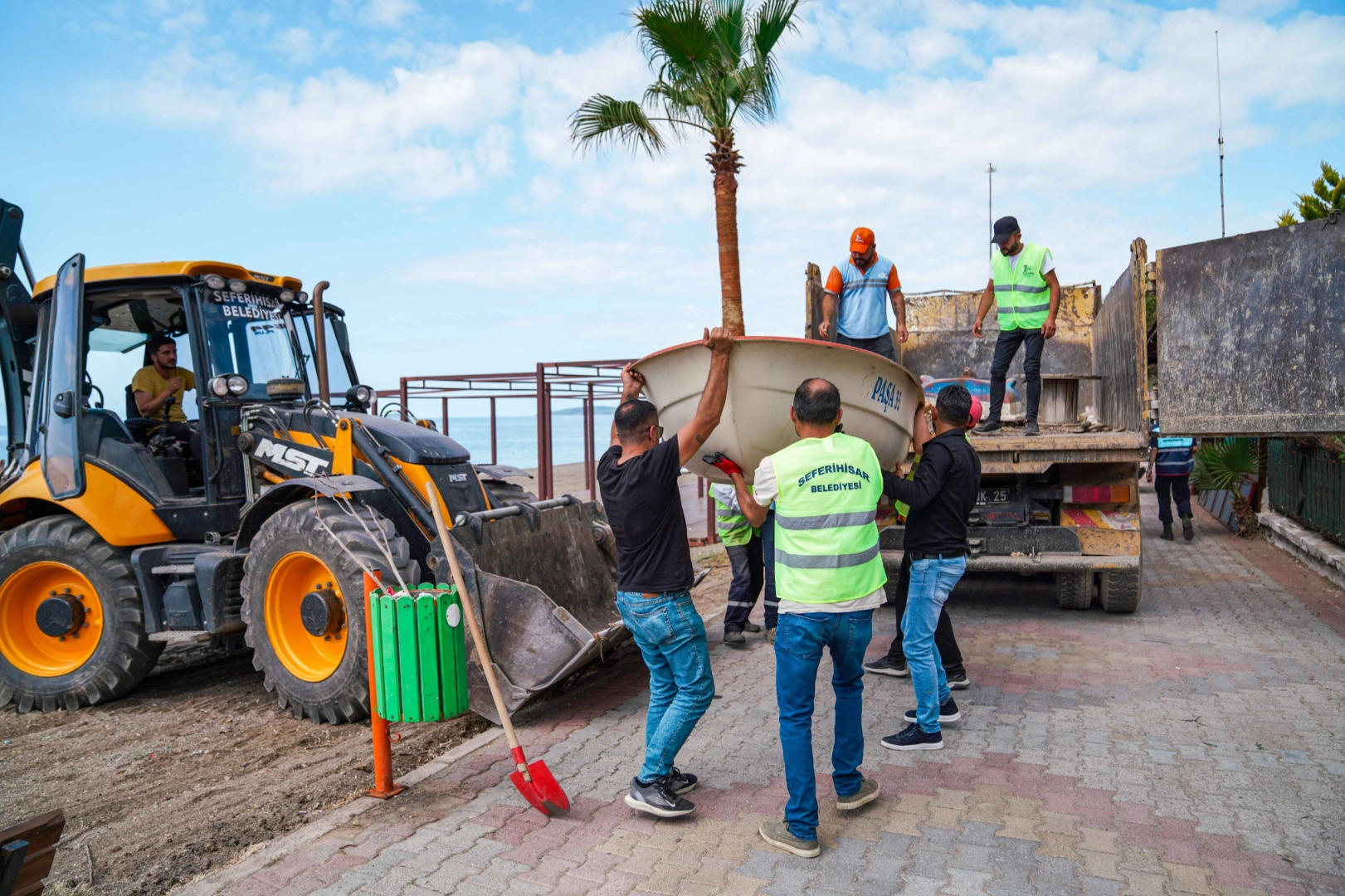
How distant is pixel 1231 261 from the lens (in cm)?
555

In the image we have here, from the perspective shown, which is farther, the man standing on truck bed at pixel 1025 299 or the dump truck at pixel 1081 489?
the man standing on truck bed at pixel 1025 299

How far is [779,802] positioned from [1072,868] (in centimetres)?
113

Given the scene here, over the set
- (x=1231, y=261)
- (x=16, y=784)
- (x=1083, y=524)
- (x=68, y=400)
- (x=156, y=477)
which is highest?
(x=1231, y=261)

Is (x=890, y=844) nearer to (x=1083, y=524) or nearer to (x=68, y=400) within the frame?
(x=1083, y=524)

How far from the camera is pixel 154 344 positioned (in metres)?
6.34

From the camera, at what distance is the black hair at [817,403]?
11.3ft

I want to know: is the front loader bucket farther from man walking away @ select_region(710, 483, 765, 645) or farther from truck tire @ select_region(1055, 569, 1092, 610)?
truck tire @ select_region(1055, 569, 1092, 610)

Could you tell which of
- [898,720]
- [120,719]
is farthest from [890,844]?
[120,719]

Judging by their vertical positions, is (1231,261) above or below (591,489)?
above

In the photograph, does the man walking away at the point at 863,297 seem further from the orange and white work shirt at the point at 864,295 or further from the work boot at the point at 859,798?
the work boot at the point at 859,798

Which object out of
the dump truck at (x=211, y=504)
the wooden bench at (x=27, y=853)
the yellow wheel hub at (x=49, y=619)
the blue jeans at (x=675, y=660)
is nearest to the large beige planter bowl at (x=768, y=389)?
the blue jeans at (x=675, y=660)

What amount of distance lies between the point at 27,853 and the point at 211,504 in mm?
3845

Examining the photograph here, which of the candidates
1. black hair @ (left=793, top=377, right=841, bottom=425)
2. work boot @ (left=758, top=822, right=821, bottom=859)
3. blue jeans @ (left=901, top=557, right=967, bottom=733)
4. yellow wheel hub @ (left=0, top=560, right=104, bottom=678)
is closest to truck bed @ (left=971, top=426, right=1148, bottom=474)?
blue jeans @ (left=901, top=557, right=967, bottom=733)

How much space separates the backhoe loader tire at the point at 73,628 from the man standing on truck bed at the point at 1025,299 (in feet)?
20.5
